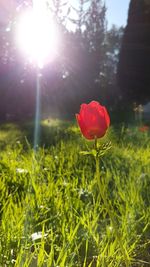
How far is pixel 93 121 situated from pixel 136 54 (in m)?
17.9

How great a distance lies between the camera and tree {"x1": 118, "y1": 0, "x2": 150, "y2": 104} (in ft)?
60.7

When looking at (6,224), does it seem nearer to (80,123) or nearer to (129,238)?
(129,238)

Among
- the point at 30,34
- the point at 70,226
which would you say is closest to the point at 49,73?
the point at 30,34

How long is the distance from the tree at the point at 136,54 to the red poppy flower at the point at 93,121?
17402mm

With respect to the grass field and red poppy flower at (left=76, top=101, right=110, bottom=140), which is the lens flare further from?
red poppy flower at (left=76, top=101, right=110, bottom=140)

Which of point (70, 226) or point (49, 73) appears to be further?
point (49, 73)

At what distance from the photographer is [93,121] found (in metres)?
1.43

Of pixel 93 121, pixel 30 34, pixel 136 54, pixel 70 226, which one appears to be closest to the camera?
pixel 93 121

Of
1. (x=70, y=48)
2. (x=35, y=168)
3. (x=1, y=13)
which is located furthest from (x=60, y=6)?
(x=35, y=168)

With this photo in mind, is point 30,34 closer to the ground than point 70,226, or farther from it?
farther from it

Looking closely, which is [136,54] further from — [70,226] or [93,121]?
[93,121]

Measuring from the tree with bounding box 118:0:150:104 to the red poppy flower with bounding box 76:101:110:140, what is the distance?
17.4 m

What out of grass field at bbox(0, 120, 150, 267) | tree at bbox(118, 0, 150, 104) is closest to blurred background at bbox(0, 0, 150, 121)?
tree at bbox(118, 0, 150, 104)

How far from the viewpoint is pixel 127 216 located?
211 centimetres
